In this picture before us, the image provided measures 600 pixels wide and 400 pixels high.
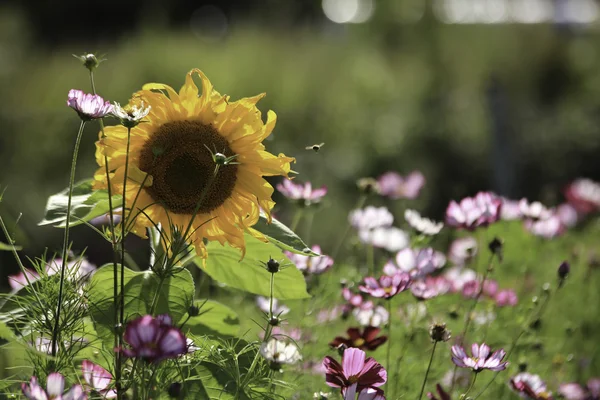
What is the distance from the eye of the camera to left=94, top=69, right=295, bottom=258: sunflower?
148 cm

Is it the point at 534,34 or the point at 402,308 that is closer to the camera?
the point at 402,308

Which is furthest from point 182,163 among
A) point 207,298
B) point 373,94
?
point 373,94

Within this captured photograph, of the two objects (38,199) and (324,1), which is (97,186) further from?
(324,1)

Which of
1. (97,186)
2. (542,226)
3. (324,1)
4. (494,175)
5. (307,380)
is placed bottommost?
(307,380)

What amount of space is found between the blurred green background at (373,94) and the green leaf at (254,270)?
8.73 ft

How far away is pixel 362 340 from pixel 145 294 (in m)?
0.43

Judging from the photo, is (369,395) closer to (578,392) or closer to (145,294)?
(145,294)

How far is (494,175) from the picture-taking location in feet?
20.2

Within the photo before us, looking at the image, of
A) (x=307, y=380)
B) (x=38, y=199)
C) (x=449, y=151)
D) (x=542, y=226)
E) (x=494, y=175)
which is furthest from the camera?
(x=449, y=151)

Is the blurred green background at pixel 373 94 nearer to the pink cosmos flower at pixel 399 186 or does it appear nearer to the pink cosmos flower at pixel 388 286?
the pink cosmos flower at pixel 399 186

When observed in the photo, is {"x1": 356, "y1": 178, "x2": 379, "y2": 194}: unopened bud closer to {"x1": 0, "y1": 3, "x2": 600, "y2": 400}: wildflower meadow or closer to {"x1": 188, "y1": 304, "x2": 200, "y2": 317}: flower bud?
{"x1": 0, "y1": 3, "x2": 600, "y2": 400}: wildflower meadow

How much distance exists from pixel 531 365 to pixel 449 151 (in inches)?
197

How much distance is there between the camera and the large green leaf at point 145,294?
58.2 inches

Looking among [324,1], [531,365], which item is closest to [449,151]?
[531,365]
